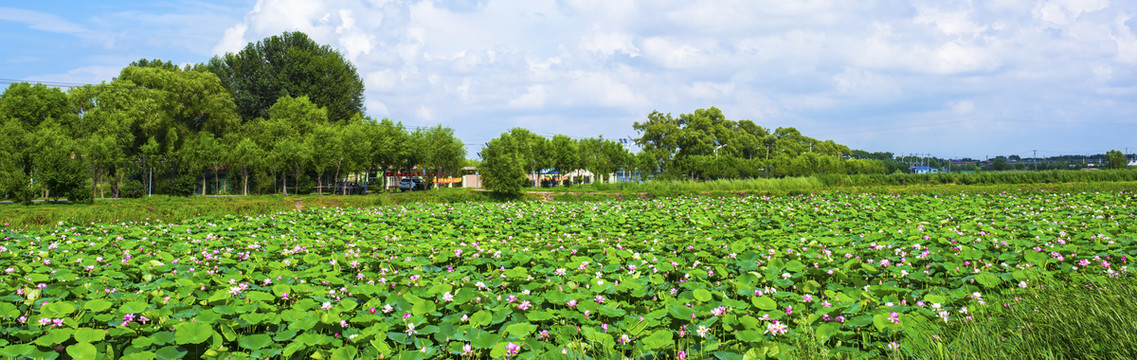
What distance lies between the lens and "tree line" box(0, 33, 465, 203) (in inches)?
985

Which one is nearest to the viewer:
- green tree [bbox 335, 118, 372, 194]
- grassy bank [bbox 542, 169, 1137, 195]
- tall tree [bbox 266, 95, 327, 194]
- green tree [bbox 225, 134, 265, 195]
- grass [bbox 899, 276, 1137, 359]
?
grass [bbox 899, 276, 1137, 359]

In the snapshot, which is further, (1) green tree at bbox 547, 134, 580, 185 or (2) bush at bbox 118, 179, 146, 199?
(1) green tree at bbox 547, 134, 580, 185

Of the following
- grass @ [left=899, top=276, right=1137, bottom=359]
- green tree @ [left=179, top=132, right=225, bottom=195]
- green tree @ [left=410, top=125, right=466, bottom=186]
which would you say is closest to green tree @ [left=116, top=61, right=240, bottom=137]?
green tree @ [left=179, top=132, right=225, bottom=195]

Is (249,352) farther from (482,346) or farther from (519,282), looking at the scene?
(519,282)

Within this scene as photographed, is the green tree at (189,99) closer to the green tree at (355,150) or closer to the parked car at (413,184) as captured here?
the green tree at (355,150)

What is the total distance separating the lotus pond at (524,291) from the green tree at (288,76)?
38.8m

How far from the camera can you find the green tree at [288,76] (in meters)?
44.4

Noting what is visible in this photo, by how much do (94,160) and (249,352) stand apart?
29.7 metres

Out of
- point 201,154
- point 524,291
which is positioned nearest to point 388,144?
point 201,154

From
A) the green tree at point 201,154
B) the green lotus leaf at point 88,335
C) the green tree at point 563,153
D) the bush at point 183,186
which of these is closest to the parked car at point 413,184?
the green tree at point 563,153

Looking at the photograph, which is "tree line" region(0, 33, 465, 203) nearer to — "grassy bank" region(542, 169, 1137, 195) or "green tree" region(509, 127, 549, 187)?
"green tree" region(509, 127, 549, 187)

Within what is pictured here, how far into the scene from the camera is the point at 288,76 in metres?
44.5

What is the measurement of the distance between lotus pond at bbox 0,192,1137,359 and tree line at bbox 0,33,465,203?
66.9ft

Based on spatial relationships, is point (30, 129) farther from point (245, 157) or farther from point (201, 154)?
point (245, 157)
